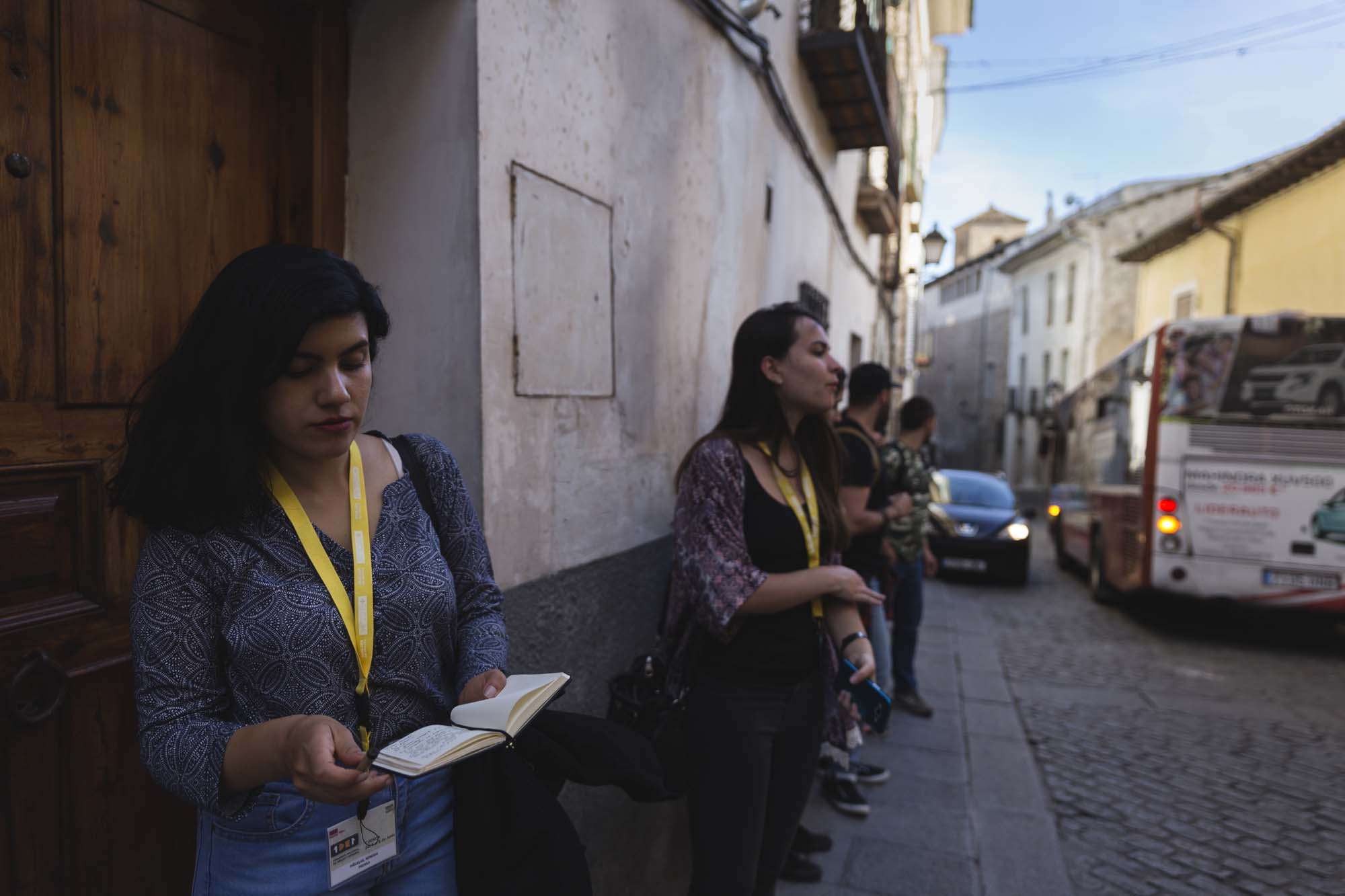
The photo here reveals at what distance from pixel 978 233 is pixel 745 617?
4860 cm

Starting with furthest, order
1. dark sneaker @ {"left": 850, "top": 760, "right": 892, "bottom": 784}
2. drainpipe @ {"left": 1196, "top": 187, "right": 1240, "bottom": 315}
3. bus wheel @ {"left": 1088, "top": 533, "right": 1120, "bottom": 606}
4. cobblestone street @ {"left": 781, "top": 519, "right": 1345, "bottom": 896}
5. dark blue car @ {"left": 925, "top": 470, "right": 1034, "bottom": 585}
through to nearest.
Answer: drainpipe @ {"left": 1196, "top": 187, "right": 1240, "bottom": 315} → dark blue car @ {"left": 925, "top": 470, "right": 1034, "bottom": 585} → bus wheel @ {"left": 1088, "top": 533, "right": 1120, "bottom": 606} → dark sneaker @ {"left": 850, "top": 760, "right": 892, "bottom": 784} → cobblestone street @ {"left": 781, "top": 519, "right": 1345, "bottom": 896}

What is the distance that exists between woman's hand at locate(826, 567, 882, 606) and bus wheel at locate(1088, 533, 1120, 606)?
330 inches

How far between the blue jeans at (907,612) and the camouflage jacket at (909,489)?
0.60 feet

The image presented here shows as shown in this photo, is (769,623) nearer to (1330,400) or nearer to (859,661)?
(859,661)

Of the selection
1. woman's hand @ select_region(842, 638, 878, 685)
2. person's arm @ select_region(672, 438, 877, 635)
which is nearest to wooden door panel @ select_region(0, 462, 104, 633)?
person's arm @ select_region(672, 438, 877, 635)

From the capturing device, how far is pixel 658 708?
2.36 meters

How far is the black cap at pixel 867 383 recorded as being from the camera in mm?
4262

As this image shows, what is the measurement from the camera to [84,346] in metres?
1.62

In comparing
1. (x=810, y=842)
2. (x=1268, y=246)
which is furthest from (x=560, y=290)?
(x=1268, y=246)

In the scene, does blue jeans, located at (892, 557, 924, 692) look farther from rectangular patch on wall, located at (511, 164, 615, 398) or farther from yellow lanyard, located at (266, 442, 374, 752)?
yellow lanyard, located at (266, 442, 374, 752)

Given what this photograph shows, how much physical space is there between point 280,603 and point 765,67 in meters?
4.34

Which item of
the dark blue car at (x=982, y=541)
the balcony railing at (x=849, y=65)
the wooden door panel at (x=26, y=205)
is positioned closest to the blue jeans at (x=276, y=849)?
the wooden door panel at (x=26, y=205)

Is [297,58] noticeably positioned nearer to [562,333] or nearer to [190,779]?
[562,333]

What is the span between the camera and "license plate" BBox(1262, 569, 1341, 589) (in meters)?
7.35
